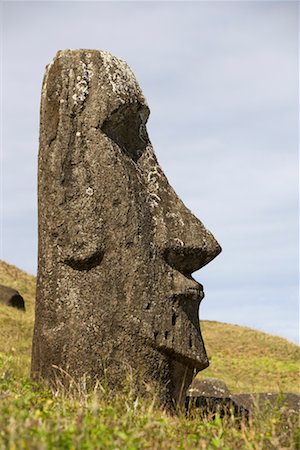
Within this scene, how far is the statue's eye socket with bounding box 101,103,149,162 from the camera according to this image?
10.0m

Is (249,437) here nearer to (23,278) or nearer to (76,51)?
(76,51)

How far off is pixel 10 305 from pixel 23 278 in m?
9.49

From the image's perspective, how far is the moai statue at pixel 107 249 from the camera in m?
9.41

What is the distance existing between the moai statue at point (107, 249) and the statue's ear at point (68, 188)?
0.5 inches

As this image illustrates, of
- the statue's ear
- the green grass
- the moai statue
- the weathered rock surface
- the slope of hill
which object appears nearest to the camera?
the green grass

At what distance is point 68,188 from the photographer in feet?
32.0

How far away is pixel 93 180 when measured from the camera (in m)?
9.66

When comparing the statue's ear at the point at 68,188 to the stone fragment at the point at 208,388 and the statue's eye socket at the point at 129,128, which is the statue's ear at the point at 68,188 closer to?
the statue's eye socket at the point at 129,128

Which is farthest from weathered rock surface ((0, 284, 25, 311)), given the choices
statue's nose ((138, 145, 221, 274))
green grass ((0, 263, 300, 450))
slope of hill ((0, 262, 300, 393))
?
green grass ((0, 263, 300, 450))

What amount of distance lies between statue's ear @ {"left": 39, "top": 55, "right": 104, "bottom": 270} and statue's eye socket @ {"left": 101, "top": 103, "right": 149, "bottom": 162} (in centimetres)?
42

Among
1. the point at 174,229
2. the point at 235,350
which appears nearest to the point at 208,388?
the point at 174,229

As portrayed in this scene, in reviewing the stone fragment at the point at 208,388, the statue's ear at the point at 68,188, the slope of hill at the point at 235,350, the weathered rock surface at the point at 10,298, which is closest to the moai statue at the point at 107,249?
the statue's ear at the point at 68,188

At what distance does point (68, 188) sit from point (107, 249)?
3.05ft

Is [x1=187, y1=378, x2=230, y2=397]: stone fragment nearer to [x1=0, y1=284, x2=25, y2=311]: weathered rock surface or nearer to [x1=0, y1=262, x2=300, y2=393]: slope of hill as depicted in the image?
[x1=0, y1=262, x2=300, y2=393]: slope of hill
